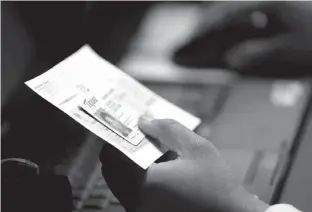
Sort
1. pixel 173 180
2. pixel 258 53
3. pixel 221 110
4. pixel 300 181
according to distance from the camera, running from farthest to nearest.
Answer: pixel 258 53 → pixel 221 110 → pixel 300 181 → pixel 173 180

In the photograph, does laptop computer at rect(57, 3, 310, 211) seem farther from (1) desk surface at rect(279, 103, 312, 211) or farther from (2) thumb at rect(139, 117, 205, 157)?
(2) thumb at rect(139, 117, 205, 157)

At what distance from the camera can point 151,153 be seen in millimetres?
850

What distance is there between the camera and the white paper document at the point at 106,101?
0.83 m

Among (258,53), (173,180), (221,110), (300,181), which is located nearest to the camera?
(173,180)

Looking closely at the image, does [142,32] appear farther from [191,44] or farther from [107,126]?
[107,126]

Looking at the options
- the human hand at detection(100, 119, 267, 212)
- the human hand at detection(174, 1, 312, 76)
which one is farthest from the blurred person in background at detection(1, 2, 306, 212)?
the human hand at detection(174, 1, 312, 76)

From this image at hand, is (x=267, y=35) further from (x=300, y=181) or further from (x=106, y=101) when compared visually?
(x=106, y=101)

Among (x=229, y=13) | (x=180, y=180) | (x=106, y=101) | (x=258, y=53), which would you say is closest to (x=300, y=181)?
(x=180, y=180)

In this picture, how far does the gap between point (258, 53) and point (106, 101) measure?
64 centimetres

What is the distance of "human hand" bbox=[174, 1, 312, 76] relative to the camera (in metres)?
Answer: 1.43

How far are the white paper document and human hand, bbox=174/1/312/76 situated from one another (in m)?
0.49

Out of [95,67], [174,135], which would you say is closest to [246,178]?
[174,135]

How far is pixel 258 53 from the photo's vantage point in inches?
56.5

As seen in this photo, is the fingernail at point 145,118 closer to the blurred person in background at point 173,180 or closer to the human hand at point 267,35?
the blurred person in background at point 173,180
